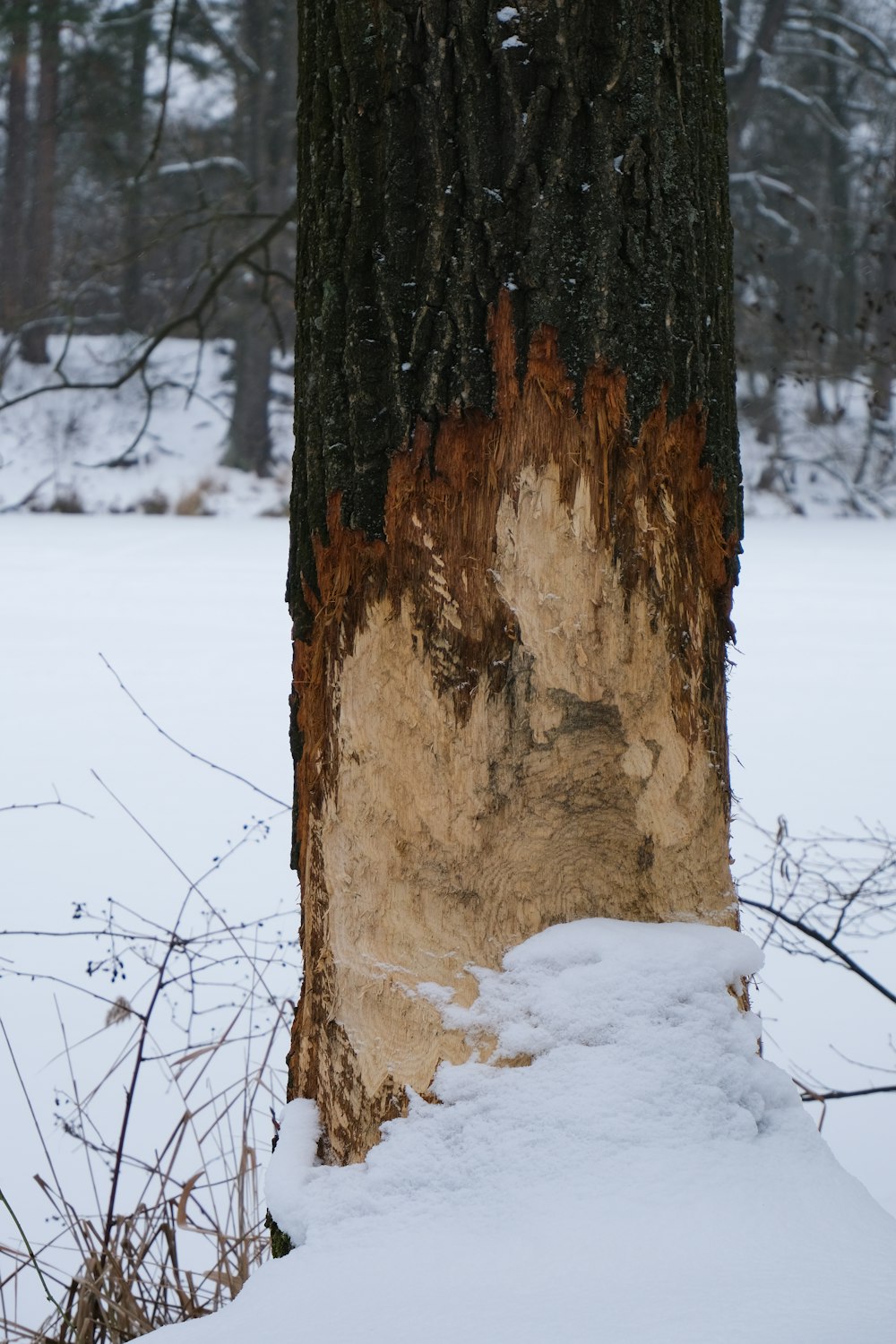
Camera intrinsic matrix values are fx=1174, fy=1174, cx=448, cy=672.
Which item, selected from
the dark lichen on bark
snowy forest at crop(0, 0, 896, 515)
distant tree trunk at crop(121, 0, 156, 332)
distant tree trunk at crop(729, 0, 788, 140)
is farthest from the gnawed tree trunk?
distant tree trunk at crop(729, 0, 788, 140)

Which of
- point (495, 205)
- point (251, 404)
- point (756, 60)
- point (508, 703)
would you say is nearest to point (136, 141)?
point (251, 404)

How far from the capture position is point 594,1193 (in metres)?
1.18

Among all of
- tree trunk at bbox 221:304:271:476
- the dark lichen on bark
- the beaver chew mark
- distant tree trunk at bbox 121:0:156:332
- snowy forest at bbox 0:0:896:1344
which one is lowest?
snowy forest at bbox 0:0:896:1344

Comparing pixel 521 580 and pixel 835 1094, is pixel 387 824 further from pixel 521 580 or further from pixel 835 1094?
pixel 835 1094

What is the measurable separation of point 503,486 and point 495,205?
→ 0.99 ft

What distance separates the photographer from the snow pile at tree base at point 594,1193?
1056mm

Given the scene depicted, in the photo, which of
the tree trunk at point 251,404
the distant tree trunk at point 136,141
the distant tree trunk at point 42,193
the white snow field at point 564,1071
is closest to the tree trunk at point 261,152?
the tree trunk at point 251,404

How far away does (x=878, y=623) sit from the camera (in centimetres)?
802

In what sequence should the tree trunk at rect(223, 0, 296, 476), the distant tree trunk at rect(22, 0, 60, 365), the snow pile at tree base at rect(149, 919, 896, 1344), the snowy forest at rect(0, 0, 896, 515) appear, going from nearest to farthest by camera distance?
the snow pile at tree base at rect(149, 919, 896, 1344) < the snowy forest at rect(0, 0, 896, 515) < the tree trunk at rect(223, 0, 296, 476) < the distant tree trunk at rect(22, 0, 60, 365)

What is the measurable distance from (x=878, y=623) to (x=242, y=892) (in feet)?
18.3

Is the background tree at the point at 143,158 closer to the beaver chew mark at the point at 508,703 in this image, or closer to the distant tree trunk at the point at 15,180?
the distant tree trunk at the point at 15,180

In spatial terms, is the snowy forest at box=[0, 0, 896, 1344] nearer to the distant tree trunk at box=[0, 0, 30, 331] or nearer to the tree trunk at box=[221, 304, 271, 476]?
the tree trunk at box=[221, 304, 271, 476]

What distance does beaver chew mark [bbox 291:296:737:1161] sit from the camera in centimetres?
132

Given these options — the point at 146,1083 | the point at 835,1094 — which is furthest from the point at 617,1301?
the point at 146,1083
